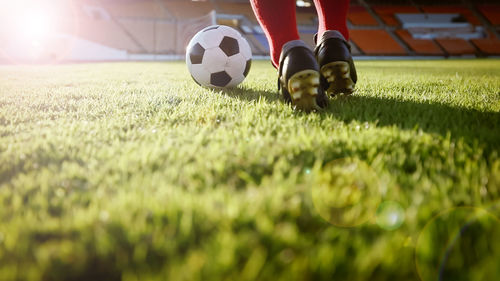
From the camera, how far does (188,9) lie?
17141mm

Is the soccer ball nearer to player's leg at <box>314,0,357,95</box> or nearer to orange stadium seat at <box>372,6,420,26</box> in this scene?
player's leg at <box>314,0,357,95</box>

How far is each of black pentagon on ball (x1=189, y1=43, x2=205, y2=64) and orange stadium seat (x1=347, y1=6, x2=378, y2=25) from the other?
17.4 meters

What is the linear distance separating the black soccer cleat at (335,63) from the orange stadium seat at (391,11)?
18.5 meters

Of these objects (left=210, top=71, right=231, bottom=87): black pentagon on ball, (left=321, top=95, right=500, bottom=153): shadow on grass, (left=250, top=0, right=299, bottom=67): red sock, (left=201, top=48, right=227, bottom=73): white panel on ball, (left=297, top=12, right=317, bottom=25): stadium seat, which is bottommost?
(left=321, top=95, right=500, bottom=153): shadow on grass

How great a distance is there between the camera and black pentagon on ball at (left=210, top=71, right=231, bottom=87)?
2270 mm

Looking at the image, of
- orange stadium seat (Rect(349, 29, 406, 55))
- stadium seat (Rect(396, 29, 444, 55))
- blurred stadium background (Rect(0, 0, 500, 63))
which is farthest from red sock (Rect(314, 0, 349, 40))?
stadium seat (Rect(396, 29, 444, 55))

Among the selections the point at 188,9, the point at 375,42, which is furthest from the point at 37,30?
the point at 375,42

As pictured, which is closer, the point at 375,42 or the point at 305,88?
the point at 305,88

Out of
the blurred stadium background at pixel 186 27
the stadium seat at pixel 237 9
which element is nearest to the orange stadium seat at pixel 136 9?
the blurred stadium background at pixel 186 27

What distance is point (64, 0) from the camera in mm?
14672

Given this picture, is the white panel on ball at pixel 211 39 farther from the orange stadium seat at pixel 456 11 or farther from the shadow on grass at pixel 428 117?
the orange stadium seat at pixel 456 11

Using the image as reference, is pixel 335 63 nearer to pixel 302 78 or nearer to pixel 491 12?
pixel 302 78

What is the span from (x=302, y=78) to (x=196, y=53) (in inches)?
45.6

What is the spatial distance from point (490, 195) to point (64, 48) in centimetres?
1576
